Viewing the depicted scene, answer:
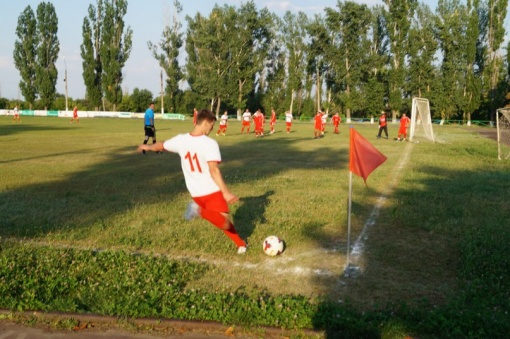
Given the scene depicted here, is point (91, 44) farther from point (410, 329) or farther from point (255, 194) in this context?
point (410, 329)

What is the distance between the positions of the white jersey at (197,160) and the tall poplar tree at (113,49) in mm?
72974

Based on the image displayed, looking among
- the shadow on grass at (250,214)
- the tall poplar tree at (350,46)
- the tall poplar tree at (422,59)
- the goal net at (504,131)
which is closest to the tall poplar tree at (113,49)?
the tall poplar tree at (350,46)

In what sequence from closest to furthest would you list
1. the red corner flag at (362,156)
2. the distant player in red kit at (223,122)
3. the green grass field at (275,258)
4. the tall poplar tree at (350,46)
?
1. the green grass field at (275,258)
2. the red corner flag at (362,156)
3. the distant player in red kit at (223,122)
4. the tall poplar tree at (350,46)

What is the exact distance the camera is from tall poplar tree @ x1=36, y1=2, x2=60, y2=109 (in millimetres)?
77000

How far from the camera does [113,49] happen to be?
247 feet

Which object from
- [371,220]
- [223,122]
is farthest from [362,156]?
[223,122]

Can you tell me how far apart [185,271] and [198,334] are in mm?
1601

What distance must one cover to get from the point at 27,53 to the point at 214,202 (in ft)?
266

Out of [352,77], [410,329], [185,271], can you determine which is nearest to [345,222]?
[185,271]

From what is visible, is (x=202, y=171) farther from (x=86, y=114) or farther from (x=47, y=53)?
(x=47, y=53)

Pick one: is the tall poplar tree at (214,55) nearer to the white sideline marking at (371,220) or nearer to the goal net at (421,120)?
the goal net at (421,120)

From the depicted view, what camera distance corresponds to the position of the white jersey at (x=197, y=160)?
20.7 feet

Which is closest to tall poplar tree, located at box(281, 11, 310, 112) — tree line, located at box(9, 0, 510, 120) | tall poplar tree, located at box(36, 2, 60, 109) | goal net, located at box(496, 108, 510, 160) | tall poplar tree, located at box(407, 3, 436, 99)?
tree line, located at box(9, 0, 510, 120)

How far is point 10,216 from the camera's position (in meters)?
8.78
